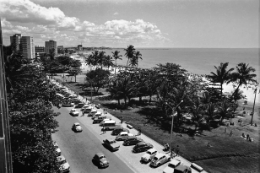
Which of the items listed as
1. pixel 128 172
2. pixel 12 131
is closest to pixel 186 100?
pixel 128 172

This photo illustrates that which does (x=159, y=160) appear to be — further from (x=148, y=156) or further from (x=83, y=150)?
(x=83, y=150)

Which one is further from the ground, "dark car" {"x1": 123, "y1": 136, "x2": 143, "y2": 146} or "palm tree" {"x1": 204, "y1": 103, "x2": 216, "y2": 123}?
"palm tree" {"x1": 204, "y1": 103, "x2": 216, "y2": 123}

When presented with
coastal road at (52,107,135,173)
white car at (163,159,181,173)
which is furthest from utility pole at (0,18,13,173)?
white car at (163,159,181,173)

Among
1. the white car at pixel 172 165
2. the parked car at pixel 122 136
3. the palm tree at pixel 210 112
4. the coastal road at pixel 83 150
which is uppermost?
the palm tree at pixel 210 112

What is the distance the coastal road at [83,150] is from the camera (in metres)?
19.5

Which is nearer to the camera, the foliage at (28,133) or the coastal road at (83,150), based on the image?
the foliage at (28,133)

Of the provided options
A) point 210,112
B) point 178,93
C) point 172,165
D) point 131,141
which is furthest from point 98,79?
point 172,165

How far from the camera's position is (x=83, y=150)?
2302cm

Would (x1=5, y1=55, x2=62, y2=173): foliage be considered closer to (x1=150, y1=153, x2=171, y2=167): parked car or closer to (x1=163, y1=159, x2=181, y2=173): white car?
(x1=150, y1=153, x2=171, y2=167): parked car

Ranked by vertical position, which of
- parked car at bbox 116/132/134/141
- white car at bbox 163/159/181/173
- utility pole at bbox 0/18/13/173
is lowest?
white car at bbox 163/159/181/173

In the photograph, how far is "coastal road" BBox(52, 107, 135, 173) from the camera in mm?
19500

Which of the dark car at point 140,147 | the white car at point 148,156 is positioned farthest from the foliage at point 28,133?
the dark car at point 140,147

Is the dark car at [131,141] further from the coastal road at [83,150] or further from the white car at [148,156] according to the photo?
the white car at [148,156]

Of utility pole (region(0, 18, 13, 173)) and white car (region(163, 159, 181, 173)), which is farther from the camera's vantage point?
white car (region(163, 159, 181, 173))
